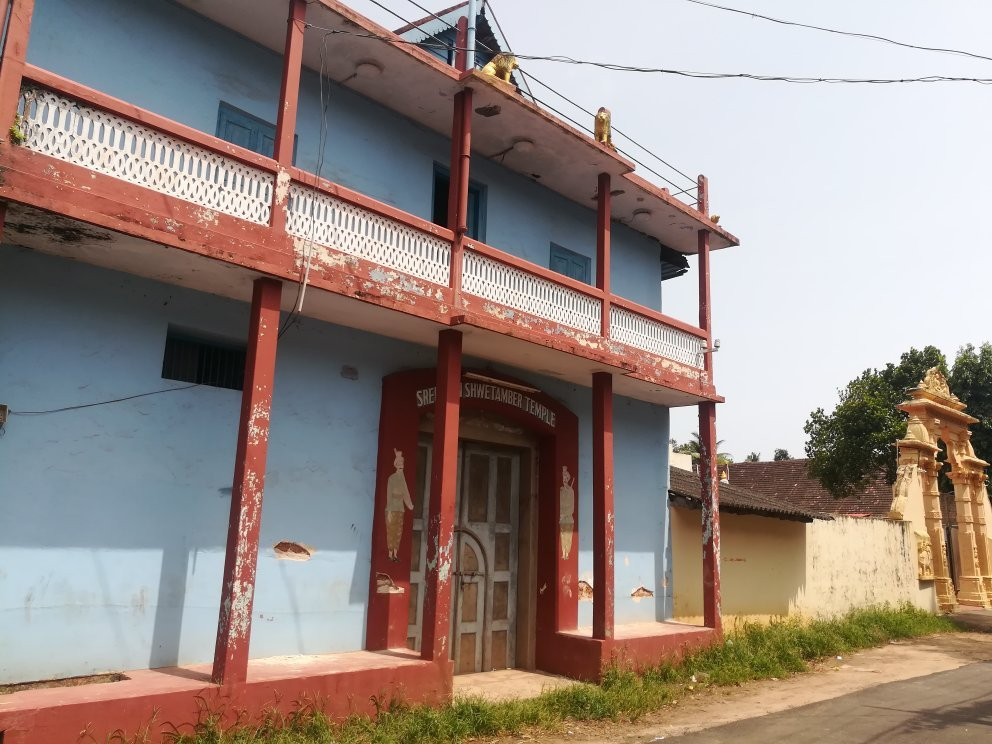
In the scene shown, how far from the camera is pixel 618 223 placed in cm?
1120

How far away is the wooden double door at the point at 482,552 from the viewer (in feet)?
28.5

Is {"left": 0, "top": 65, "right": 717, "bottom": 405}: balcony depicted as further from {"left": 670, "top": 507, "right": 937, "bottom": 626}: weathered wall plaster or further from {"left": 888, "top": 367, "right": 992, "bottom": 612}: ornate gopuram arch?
{"left": 888, "top": 367, "right": 992, "bottom": 612}: ornate gopuram arch

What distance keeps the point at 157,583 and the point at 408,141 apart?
5326 millimetres

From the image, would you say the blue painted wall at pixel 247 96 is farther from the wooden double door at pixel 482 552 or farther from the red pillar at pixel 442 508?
the wooden double door at pixel 482 552

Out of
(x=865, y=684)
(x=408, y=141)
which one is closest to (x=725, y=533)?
(x=865, y=684)

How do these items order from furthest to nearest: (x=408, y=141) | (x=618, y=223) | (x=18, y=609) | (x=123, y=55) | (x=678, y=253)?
(x=678, y=253)
(x=618, y=223)
(x=408, y=141)
(x=123, y=55)
(x=18, y=609)

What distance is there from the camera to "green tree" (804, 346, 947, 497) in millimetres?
24625

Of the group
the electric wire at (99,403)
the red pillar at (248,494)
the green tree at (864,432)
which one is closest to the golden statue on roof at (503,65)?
the red pillar at (248,494)

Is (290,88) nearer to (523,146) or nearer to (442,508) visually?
(523,146)

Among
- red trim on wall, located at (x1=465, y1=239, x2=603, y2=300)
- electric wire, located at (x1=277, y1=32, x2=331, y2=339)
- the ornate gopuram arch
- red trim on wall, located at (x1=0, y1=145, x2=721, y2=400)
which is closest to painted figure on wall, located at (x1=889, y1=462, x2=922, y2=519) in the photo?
the ornate gopuram arch

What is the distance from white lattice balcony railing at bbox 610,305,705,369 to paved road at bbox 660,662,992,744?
4.46m

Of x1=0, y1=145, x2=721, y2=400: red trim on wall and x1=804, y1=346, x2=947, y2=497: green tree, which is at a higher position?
x1=804, y1=346, x2=947, y2=497: green tree

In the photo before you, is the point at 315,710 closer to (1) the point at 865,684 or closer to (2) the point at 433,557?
(2) the point at 433,557

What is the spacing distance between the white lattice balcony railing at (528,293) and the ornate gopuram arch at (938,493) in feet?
35.2
